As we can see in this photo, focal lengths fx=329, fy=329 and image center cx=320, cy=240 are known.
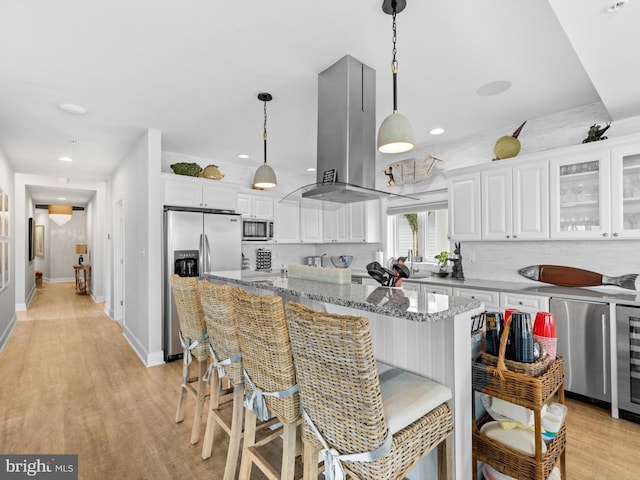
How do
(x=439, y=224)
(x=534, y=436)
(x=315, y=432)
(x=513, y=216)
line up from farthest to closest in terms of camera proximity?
1. (x=439, y=224)
2. (x=513, y=216)
3. (x=534, y=436)
4. (x=315, y=432)

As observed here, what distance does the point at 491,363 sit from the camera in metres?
1.46

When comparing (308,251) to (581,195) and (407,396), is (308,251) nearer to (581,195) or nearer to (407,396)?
(581,195)

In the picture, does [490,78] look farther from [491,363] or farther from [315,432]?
[315,432]

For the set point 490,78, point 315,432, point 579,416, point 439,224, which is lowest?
point 579,416

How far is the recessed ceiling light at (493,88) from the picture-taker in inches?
107

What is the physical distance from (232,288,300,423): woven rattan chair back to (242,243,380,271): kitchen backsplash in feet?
11.7

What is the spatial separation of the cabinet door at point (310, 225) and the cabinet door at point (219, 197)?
138cm

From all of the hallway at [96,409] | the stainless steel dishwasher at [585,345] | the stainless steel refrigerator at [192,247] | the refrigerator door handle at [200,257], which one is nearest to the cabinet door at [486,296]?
the stainless steel dishwasher at [585,345]

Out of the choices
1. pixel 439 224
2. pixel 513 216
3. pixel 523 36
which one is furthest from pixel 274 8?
pixel 439 224

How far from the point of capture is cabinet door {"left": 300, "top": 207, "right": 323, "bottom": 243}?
223 inches

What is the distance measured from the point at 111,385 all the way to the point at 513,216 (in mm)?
4240

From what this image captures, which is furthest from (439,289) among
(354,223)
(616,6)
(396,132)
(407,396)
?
(616,6)

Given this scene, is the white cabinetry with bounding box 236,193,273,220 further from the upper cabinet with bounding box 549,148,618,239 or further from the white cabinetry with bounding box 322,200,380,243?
the upper cabinet with bounding box 549,148,618,239

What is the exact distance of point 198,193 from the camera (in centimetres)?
417
